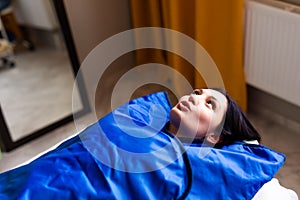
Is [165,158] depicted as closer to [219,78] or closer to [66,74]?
[219,78]

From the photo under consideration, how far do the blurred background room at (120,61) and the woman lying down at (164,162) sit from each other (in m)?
0.61

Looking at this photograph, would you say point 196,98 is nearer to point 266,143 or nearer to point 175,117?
point 175,117

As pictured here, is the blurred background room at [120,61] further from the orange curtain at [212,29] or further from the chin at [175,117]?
the chin at [175,117]

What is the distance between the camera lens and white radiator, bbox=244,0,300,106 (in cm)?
181

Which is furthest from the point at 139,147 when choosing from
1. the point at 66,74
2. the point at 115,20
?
the point at 115,20

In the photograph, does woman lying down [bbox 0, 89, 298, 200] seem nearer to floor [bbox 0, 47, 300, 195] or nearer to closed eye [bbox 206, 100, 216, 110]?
closed eye [bbox 206, 100, 216, 110]

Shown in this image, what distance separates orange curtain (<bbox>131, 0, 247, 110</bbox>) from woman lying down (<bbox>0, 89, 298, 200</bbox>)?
0.66 m

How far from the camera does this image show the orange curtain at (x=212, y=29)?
1946 mm

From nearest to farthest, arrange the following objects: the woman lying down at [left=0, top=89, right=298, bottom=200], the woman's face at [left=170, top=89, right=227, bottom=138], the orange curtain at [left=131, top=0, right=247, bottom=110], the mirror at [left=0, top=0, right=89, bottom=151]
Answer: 1. the woman lying down at [left=0, top=89, right=298, bottom=200]
2. the woman's face at [left=170, top=89, right=227, bottom=138]
3. the orange curtain at [left=131, top=0, right=247, bottom=110]
4. the mirror at [left=0, top=0, right=89, bottom=151]

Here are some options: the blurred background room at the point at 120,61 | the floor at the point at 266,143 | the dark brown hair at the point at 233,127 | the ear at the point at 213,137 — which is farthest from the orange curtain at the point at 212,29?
the ear at the point at 213,137

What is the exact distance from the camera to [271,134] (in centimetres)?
207

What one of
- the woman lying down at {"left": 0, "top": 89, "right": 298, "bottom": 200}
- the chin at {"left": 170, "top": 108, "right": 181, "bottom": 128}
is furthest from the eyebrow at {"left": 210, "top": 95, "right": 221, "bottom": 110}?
the chin at {"left": 170, "top": 108, "right": 181, "bottom": 128}

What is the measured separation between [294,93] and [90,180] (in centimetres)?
116

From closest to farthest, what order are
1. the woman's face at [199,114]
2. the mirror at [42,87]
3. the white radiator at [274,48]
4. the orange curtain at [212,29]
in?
the woman's face at [199,114]
the white radiator at [274,48]
the orange curtain at [212,29]
the mirror at [42,87]
